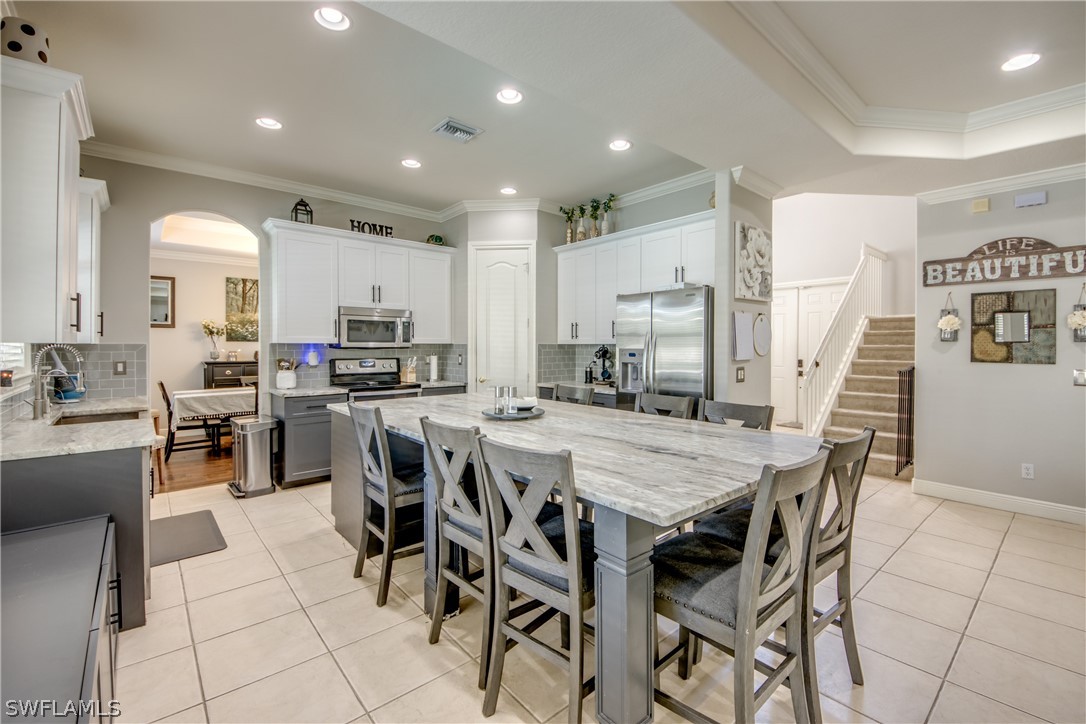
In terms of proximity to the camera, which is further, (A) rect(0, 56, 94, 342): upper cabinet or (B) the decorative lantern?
(B) the decorative lantern

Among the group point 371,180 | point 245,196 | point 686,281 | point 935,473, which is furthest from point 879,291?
point 245,196

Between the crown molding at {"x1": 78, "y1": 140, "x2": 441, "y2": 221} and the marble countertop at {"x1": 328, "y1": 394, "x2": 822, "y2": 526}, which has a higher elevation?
the crown molding at {"x1": 78, "y1": 140, "x2": 441, "y2": 221}

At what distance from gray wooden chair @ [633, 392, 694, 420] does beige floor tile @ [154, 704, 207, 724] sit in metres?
2.52

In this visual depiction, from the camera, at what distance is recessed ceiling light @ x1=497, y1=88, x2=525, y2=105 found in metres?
3.02

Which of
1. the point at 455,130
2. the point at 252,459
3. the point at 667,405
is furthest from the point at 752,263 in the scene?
the point at 252,459

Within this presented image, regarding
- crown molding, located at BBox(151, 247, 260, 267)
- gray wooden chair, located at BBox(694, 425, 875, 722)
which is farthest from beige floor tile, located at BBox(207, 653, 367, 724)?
crown molding, located at BBox(151, 247, 260, 267)

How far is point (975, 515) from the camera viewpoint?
3.64m

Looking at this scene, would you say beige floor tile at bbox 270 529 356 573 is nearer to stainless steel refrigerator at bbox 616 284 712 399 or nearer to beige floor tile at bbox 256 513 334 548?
beige floor tile at bbox 256 513 334 548

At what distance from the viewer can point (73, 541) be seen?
166 cm

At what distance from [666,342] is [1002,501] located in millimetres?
2882

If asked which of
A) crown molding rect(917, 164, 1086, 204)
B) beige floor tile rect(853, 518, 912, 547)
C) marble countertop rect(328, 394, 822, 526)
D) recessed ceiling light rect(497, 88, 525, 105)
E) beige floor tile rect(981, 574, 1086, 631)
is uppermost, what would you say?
recessed ceiling light rect(497, 88, 525, 105)

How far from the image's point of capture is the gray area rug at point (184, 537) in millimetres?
2954

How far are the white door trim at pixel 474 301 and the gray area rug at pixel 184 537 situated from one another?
8.69 feet

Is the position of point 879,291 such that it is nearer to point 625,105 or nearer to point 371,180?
point 625,105
